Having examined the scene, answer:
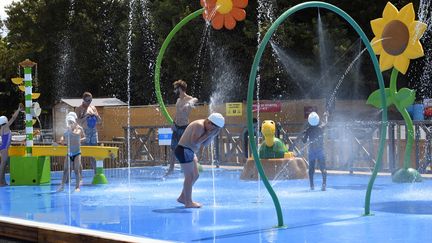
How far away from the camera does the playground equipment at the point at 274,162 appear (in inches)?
536

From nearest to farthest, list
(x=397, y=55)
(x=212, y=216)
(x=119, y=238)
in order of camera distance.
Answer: (x=119, y=238) < (x=212, y=216) < (x=397, y=55)

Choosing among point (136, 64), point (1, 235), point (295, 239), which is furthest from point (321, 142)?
Result: point (136, 64)

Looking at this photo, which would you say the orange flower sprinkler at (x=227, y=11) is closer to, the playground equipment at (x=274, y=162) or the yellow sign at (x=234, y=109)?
the playground equipment at (x=274, y=162)

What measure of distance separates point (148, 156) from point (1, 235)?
11.9 meters

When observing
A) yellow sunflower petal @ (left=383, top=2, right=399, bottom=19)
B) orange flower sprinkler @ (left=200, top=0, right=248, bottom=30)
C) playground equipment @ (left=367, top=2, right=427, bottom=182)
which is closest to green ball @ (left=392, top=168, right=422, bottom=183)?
playground equipment @ (left=367, top=2, right=427, bottom=182)

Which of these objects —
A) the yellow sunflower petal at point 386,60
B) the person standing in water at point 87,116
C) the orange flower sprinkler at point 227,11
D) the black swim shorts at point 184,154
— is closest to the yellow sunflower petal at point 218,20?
the orange flower sprinkler at point 227,11

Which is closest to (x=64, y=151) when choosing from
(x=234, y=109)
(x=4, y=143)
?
(x=4, y=143)

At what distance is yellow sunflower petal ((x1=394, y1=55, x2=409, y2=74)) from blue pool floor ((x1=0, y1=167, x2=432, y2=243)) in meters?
2.17

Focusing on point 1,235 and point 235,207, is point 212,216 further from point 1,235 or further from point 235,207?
point 1,235

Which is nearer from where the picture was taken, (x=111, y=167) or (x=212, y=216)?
(x=212, y=216)

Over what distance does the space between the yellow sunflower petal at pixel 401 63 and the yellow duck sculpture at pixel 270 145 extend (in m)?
2.72

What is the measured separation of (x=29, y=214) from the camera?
368 inches

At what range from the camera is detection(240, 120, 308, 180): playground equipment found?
44.7 feet

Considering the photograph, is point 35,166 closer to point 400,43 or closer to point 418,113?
point 400,43
